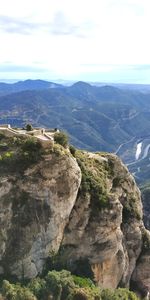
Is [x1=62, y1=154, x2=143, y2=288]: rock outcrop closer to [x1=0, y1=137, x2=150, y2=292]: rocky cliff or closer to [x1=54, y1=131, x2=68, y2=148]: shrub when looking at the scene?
[x1=0, y1=137, x2=150, y2=292]: rocky cliff

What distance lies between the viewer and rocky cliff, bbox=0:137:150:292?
49469mm

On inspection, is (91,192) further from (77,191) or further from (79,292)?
(79,292)

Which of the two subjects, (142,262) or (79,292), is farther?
(142,262)

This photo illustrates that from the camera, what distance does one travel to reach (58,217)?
5125 cm

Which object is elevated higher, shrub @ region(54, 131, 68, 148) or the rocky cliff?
shrub @ region(54, 131, 68, 148)

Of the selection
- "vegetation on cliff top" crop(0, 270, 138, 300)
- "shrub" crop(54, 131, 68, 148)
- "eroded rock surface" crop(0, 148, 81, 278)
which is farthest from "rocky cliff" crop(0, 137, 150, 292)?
"shrub" crop(54, 131, 68, 148)

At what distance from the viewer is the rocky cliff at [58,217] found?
4947cm

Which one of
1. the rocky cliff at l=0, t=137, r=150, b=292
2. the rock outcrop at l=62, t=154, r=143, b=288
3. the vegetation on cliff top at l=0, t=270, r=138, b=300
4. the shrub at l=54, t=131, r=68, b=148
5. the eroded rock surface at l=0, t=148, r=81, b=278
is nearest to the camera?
the vegetation on cliff top at l=0, t=270, r=138, b=300

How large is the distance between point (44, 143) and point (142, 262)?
2159cm

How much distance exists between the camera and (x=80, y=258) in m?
53.5

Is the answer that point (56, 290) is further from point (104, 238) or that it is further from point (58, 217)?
point (104, 238)

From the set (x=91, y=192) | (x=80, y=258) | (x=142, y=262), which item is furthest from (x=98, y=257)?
(x=142, y=262)

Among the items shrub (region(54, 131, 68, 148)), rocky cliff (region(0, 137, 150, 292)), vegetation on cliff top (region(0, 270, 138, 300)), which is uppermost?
shrub (region(54, 131, 68, 148))

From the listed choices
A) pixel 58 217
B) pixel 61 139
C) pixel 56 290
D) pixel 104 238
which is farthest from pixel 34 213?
pixel 61 139
